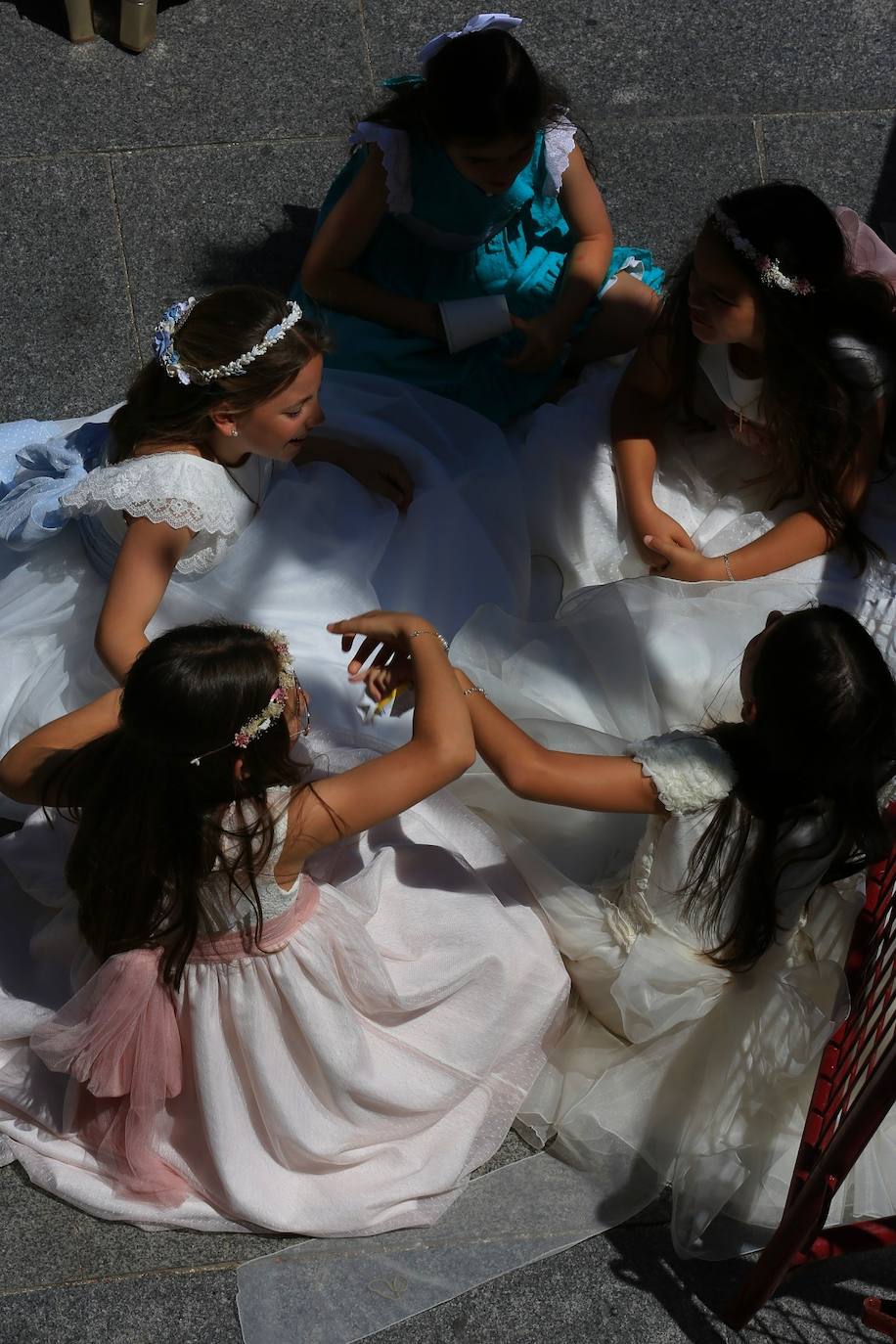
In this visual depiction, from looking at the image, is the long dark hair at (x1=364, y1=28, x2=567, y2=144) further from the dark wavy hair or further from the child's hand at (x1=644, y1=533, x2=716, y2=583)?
the child's hand at (x1=644, y1=533, x2=716, y2=583)

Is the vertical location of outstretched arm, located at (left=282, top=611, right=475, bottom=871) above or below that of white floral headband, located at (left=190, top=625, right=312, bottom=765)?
below

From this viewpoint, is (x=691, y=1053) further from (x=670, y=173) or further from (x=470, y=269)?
(x=670, y=173)

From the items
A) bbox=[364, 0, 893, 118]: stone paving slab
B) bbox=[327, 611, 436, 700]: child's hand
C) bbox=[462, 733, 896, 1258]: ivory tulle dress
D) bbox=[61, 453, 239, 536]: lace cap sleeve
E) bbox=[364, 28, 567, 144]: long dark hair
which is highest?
bbox=[364, 28, 567, 144]: long dark hair

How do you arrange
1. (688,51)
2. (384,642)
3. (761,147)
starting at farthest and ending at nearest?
(688,51)
(761,147)
(384,642)

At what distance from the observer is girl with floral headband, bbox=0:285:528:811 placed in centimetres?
245

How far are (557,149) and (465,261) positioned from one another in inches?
13.0

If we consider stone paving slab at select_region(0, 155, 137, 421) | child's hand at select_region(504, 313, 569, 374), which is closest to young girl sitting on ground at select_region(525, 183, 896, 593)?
child's hand at select_region(504, 313, 569, 374)

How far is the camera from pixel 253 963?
82.9 inches

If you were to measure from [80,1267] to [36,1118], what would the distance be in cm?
26

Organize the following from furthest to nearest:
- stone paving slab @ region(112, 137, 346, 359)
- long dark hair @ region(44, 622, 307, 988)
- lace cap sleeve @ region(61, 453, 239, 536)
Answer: stone paving slab @ region(112, 137, 346, 359) < lace cap sleeve @ region(61, 453, 239, 536) < long dark hair @ region(44, 622, 307, 988)

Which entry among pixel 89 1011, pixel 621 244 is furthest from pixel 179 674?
pixel 621 244

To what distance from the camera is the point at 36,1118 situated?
90.4 inches

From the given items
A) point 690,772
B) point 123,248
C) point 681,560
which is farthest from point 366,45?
point 690,772

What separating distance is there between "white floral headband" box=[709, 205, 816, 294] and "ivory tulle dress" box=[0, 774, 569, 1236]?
4.06ft
